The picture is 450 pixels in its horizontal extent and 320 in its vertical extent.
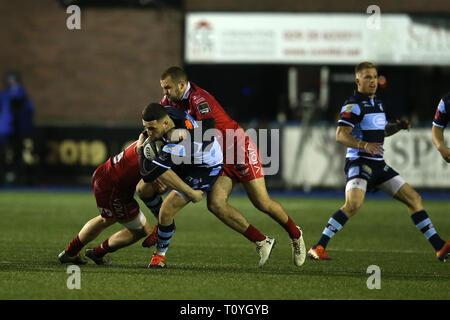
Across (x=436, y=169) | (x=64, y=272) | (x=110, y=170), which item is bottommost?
(x=436, y=169)

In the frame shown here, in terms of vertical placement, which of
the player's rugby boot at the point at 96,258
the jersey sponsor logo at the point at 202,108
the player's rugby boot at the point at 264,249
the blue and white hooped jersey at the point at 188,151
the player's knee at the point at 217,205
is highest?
the jersey sponsor logo at the point at 202,108

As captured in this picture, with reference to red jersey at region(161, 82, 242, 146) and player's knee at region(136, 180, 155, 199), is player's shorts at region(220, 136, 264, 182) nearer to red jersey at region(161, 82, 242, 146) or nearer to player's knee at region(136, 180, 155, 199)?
red jersey at region(161, 82, 242, 146)

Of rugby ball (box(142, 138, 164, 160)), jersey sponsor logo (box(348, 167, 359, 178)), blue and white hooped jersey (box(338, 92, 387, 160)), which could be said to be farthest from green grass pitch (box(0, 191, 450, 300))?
blue and white hooped jersey (box(338, 92, 387, 160))

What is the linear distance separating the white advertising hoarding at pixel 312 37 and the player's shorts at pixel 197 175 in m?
13.8

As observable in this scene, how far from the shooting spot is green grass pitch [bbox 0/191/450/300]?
7055mm

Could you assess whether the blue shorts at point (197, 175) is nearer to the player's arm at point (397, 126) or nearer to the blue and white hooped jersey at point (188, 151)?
the blue and white hooped jersey at point (188, 151)

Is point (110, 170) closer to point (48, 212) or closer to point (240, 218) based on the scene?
point (240, 218)

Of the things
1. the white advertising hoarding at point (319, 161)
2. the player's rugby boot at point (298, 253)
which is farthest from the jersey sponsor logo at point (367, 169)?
the white advertising hoarding at point (319, 161)

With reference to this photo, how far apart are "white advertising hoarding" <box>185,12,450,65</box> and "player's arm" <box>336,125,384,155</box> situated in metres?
12.9

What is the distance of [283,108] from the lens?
22734 millimetres

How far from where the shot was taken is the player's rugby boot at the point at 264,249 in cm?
857

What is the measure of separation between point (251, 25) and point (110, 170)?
46.2 feet

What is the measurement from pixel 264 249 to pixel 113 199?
4.74ft
